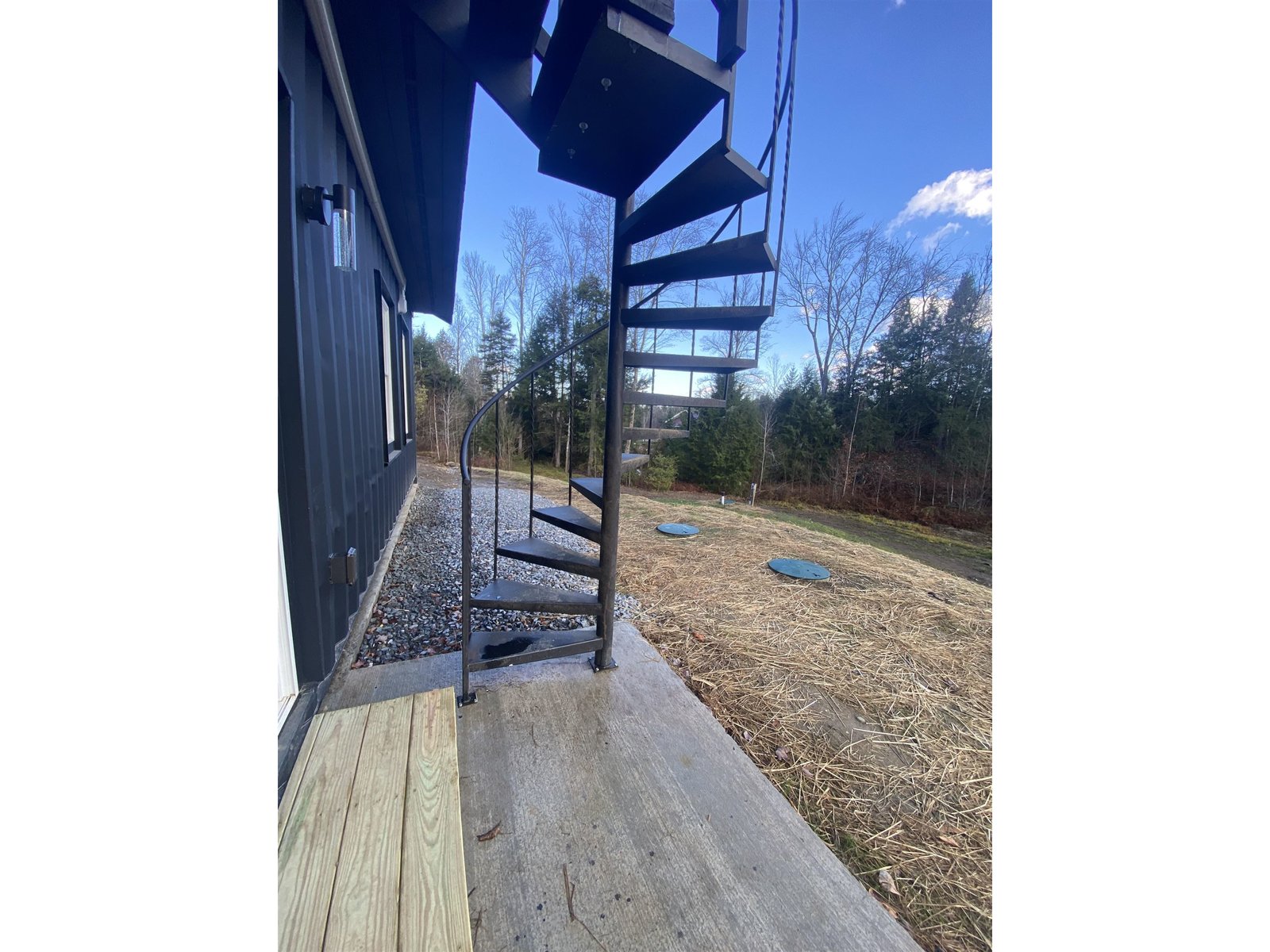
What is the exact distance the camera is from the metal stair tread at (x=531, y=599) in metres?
1.82

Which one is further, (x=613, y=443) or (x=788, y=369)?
(x=788, y=369)

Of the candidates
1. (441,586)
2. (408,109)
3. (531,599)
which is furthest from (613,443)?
(408,109)

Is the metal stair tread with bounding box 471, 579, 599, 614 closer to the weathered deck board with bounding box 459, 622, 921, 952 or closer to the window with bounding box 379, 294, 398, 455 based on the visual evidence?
the weathered deck board with bounding box 459, 622, 921, 952

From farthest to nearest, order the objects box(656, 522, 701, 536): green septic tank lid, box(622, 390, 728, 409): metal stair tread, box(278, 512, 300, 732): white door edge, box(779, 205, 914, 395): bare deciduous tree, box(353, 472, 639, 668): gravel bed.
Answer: box(779, 205, 914, 395): bare deciduous tree → box(656, 522, 701, 536): green septic tank lid → box(353, 472, 639, 668): gravel bed → box(622, 390, 728, 409): metal stair tread → box(278, 512, 300, 732): white door edge

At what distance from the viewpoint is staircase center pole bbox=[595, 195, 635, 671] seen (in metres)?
1.90

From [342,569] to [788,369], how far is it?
12000mm

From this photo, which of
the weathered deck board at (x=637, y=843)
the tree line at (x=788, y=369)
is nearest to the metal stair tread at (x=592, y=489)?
the weathered deck board at (x=637, y=843)

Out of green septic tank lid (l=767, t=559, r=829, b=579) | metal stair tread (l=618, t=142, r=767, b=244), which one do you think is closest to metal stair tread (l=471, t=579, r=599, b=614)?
metal stair tread (l=618, t=142, r=767, b=244)

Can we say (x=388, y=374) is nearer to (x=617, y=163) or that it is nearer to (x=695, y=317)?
(x=617, y=163)

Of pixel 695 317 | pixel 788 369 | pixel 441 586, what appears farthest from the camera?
pixel 788 369

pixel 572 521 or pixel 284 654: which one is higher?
pixel 572 521

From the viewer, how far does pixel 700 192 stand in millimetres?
1612
